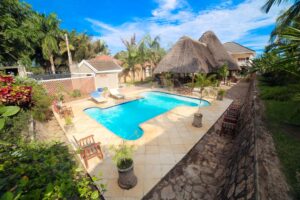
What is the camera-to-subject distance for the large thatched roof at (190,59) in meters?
14.9

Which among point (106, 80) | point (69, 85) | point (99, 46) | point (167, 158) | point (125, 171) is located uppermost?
point (99, 46)

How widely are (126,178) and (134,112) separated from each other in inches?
278

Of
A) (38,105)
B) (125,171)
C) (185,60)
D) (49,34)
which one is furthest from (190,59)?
(49,34)

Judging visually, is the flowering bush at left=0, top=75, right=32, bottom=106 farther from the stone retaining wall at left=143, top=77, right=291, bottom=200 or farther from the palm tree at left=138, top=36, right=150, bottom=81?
the palm tree at left=138, top=36, right=150, bottom=81

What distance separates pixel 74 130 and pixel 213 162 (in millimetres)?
6191

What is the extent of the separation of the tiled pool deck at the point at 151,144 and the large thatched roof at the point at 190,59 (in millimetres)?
7462

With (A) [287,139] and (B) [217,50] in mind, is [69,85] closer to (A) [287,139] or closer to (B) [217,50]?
(A) [287,139]

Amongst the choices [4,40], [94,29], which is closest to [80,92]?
[4,40]

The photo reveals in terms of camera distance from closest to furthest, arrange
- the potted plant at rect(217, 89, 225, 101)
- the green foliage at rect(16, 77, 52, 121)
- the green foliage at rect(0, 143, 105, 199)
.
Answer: the green foliage at rect(0, 143, 105, 199) → the green foliage at rect(16, 77, 52, 121) → the potted plant at rect(217, 89, 225, 101)

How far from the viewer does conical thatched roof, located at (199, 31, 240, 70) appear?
19.4 m

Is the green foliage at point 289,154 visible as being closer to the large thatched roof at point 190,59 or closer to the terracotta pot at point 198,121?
the terracotta pot at point 198,121

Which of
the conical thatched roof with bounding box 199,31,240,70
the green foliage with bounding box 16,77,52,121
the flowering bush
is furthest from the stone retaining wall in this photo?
the conical thatched roof with bounding box 199,31,240,70

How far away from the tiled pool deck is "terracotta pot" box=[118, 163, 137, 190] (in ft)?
0.40

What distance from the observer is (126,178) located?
3393 millimetres
